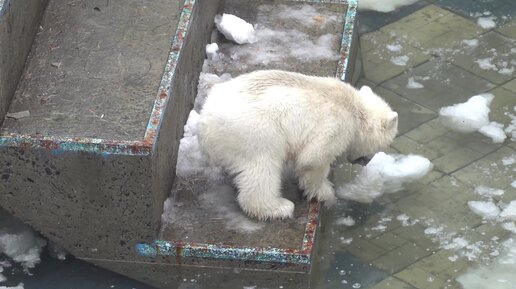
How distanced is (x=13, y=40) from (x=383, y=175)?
A: 8.39 ft

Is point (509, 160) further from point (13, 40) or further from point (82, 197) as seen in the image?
point (13, 40)

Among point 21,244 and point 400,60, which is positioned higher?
point 400,60

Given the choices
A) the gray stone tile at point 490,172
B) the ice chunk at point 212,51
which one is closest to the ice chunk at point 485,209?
the gray stone tile at point 490,172

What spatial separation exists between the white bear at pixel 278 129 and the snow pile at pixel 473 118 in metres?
1.34

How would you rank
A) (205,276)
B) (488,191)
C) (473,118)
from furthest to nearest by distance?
(473,118) → (488,191) → (205,276)

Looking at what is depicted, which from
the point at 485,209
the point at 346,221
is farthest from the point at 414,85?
the point at 346,221

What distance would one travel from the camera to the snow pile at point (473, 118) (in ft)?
25.6

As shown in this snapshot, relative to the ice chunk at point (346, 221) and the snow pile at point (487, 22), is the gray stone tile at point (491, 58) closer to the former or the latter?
the snow pile at point (487, 22)

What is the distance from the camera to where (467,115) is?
7.93 meters

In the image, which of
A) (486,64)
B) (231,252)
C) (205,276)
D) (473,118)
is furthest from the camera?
(486,64)

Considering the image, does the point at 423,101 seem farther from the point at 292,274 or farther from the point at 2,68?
the point at 2,68

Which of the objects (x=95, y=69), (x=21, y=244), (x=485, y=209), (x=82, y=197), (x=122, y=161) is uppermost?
(x=95, y=69)

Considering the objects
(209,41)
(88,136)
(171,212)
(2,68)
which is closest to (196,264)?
(171,212)

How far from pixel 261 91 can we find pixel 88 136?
104 centimetres
